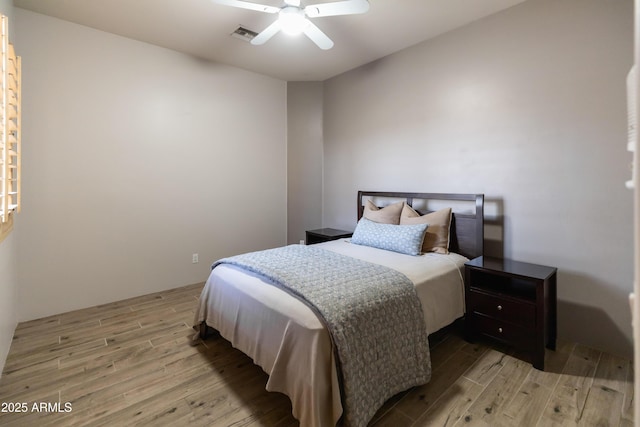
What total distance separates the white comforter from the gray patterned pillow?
0.29 ft

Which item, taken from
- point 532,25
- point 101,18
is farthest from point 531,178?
point 101,18

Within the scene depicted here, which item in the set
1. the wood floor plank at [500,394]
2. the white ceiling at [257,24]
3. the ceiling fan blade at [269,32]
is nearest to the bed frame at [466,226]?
the wood floor plank at [500,394]

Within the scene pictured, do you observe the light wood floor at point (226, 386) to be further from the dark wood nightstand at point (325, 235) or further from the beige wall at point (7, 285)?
the dark wood nightstand at point (325, 235)

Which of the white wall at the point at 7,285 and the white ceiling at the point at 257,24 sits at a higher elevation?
the white ceiling at the point at 257,24

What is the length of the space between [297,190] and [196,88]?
6.27 ft

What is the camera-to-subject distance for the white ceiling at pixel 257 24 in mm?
2623

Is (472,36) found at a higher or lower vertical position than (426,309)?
higher

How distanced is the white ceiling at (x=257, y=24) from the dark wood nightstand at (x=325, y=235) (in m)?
2.20

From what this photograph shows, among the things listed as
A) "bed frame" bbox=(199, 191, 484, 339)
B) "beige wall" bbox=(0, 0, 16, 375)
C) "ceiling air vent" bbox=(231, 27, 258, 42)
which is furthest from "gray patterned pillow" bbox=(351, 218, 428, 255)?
"beige wall" bbox=(0, 0, 16, 375)

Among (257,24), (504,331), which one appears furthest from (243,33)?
(504,331)

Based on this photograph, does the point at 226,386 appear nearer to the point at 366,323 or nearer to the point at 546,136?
the point at 366,323

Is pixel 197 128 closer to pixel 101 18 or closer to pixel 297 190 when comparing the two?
pixel 101 18

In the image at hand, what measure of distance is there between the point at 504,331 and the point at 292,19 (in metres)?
2.86

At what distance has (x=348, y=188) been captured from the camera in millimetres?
4230
